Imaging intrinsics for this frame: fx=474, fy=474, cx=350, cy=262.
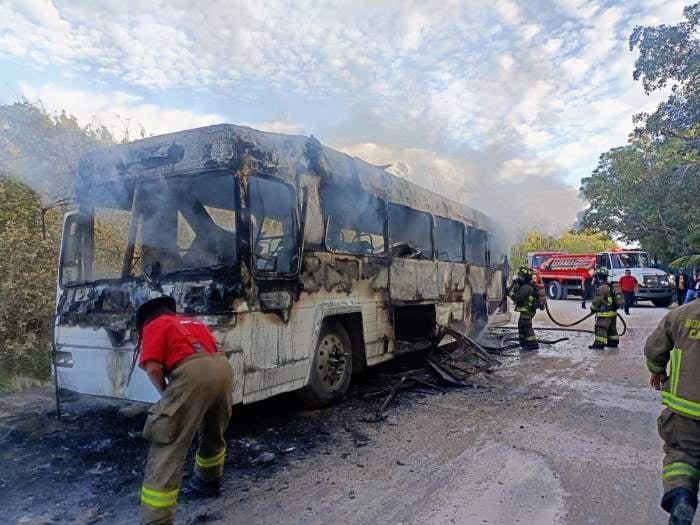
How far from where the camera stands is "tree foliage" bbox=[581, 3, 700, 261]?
1338 centimetres

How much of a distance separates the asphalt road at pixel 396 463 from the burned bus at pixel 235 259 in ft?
1.61

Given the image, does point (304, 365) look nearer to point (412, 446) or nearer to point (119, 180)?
point (412, 446)

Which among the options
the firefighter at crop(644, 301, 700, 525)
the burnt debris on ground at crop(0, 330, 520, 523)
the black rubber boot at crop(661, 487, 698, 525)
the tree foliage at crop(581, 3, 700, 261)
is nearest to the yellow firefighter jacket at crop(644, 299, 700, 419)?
the firefighter at crop(644, 301, 700, 525)

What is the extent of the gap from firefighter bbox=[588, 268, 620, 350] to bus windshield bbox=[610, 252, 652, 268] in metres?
12.6

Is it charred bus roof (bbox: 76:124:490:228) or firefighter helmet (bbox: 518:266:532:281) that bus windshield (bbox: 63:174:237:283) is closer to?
charred bus roof (bbox: 76:124:490:228)

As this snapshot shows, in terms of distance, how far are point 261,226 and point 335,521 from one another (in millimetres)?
2228

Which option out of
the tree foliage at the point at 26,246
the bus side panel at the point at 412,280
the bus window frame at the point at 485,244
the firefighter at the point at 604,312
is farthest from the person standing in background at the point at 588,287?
the tree foliage at the point at 26,246

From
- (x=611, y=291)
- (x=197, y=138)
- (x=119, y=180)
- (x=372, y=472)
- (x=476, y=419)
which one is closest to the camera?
(x=372, y=472)

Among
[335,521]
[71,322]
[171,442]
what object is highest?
[71,322]

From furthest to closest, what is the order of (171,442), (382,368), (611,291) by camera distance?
(611,291) < (382,368) < (171,442)

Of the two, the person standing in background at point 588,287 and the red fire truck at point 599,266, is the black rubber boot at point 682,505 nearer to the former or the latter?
the person standing in background at point 588,287

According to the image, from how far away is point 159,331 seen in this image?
2.57 m

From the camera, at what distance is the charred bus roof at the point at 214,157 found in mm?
3713

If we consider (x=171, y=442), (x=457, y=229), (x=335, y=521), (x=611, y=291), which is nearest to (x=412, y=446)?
(x=335, y=521)
